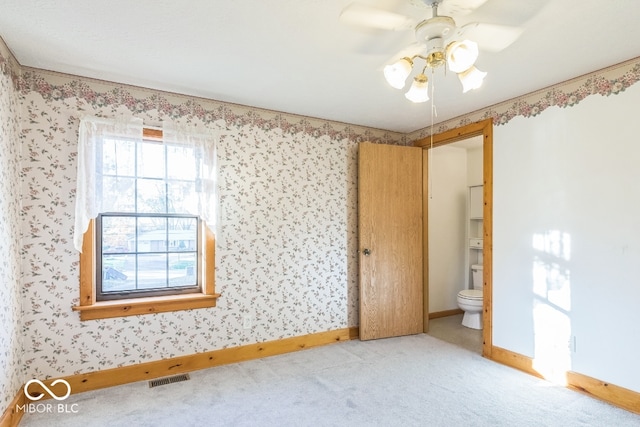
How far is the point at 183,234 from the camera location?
10.0 feet

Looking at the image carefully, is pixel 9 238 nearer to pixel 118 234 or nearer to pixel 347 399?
pixel 118 234

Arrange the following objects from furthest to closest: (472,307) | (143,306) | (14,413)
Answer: (472,307)
(143,306)
(14,413)

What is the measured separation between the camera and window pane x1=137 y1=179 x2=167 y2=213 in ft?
9.34

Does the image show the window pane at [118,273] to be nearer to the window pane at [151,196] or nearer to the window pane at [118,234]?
the window pane at [118,234]

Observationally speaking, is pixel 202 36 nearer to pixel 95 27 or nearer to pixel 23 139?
pixel 95 27

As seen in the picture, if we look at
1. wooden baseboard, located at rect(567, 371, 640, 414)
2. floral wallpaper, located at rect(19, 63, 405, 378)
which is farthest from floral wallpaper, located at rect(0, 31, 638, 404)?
wooden baseboard, located at rect(567, 371, 640, 414)

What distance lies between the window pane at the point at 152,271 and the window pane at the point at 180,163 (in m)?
0.69

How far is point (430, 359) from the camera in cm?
318

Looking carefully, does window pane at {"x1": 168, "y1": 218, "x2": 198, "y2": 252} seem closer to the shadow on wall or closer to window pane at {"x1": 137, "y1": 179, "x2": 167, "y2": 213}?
window pane at {"x1": 137, "y1": 179, "x2": 167, "y2": 213}

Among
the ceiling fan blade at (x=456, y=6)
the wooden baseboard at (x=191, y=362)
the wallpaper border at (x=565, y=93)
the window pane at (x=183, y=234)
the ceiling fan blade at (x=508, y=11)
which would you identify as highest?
the ceiling fan blade at (x=508, y=11)

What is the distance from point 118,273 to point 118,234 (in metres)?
0.31

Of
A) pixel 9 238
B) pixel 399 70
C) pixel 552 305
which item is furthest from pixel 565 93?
pixel 9 238

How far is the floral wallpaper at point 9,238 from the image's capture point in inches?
81.0

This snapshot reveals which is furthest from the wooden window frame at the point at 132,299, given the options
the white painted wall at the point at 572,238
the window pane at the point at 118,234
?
the white painted wall at the point at 572,238
